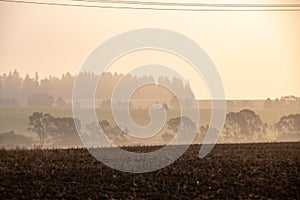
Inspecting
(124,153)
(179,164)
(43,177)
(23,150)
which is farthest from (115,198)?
(23,150)

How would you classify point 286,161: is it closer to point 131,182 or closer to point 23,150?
point 131,182

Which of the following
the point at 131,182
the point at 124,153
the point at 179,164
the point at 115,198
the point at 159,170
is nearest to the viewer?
the point at 115,198

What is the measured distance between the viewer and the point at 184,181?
81.5 ft

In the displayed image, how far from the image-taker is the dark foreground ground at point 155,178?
22.5 metres

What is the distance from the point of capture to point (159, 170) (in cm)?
2756

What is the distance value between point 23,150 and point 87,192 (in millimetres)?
13286

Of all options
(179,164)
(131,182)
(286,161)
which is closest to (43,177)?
(131,182)

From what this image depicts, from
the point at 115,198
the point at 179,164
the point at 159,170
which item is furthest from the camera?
the point at 179,164

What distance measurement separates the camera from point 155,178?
25531 mm

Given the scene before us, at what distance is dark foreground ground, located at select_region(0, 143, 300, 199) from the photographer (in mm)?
22500

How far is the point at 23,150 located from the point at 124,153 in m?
6.51

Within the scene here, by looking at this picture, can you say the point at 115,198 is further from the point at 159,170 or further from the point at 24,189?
the point at 159,170

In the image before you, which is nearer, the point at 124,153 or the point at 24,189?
the point at 24,189

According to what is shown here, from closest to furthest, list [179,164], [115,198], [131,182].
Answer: [115,198] → [131,182] → [179,164]
